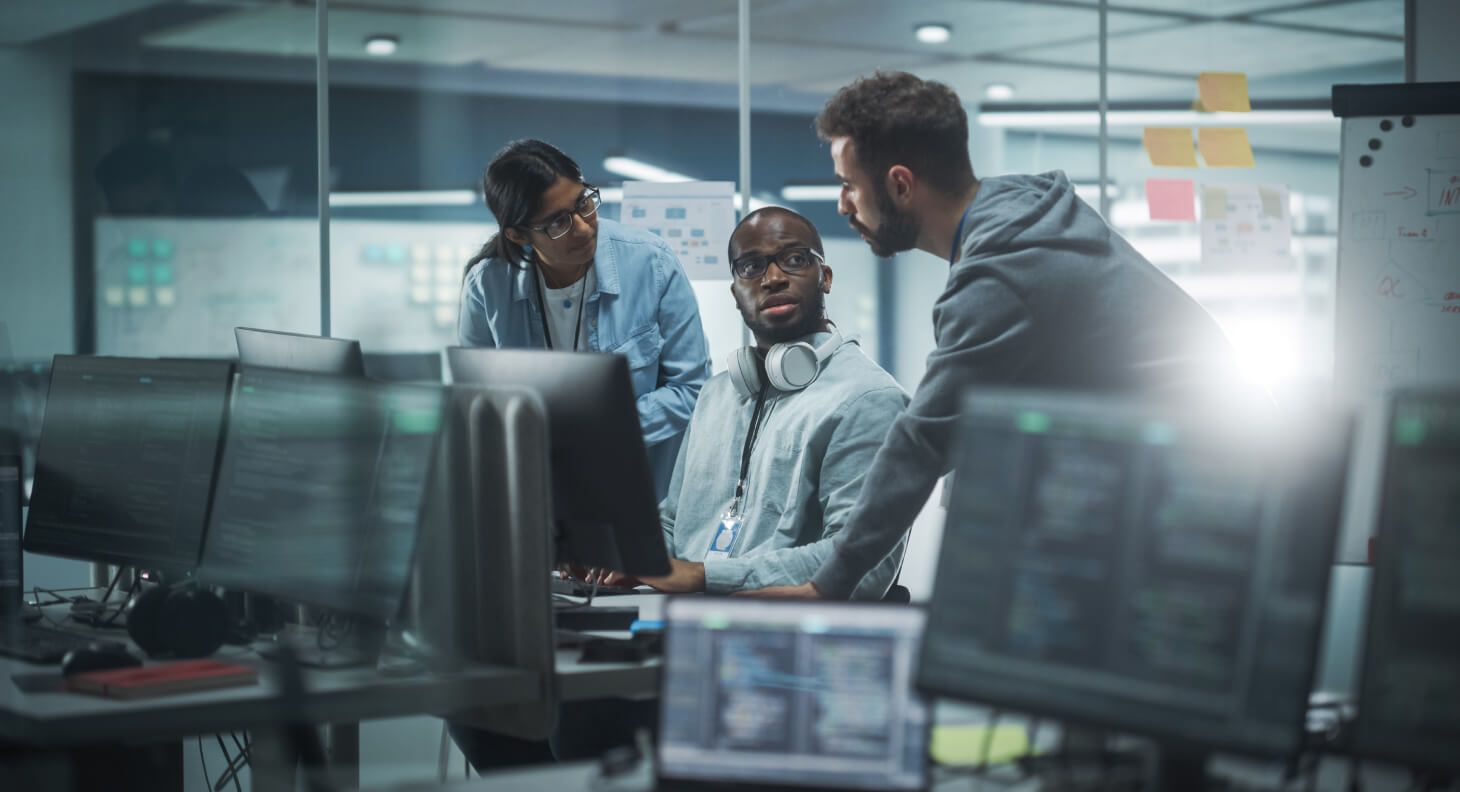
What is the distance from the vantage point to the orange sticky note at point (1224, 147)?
429cm

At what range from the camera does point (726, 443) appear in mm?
2643

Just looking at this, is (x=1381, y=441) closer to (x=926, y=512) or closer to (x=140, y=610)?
(x=140, y=610)

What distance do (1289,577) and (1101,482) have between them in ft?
0.56

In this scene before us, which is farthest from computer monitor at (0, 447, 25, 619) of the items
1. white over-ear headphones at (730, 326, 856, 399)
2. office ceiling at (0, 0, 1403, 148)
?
office ceiling at (0, 0, 1403, 148)

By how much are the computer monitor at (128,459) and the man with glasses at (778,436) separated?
2.32 ft

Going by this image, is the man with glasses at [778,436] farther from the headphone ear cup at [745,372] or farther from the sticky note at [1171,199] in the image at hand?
the sticky note at [1171,199]

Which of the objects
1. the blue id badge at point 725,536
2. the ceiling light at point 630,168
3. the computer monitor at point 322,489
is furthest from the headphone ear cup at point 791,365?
the ceiling light at point 630,168

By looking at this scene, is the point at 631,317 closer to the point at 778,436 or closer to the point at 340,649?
the point at 778,436

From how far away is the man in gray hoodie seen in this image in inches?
78.2

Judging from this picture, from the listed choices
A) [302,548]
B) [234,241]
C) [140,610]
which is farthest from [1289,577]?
[234,241]

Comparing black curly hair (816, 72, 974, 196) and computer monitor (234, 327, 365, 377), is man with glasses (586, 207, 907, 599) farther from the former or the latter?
computer monitor (234, 327, 365, 377)

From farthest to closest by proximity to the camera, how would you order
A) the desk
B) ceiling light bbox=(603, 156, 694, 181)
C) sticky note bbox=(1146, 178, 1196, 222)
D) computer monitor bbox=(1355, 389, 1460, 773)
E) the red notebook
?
ceiling light bbox=(603, 156, 694, 181), sticky note bbox=(1146, 178, 1196, 222), the desk, the red notebook, computer monitor bbox=(1355, 389, 1460, 773)

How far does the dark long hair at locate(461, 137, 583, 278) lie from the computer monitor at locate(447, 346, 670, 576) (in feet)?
2.55

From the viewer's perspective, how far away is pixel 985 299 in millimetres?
1980
